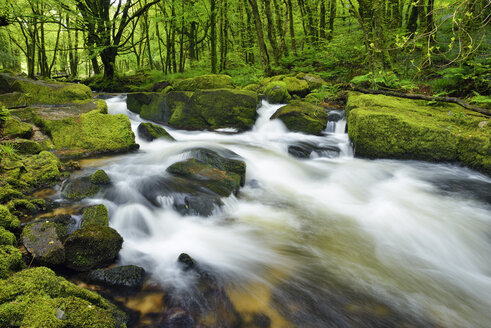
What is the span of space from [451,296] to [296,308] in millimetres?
1916

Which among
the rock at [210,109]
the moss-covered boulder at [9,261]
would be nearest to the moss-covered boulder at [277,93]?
the rock at [210,109]

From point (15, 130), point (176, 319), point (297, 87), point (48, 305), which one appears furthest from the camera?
point (297, 87)

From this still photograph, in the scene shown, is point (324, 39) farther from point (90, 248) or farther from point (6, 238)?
point (6, 238)

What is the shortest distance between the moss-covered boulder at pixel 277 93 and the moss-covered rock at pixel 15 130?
26.8 ft

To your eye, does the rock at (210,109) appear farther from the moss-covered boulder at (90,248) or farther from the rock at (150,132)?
the moss-covered boulder at (90,248)

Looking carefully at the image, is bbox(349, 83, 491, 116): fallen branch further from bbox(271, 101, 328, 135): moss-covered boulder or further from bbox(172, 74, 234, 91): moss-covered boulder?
bbox(172, 74, 234, 91): moss-covered boulder

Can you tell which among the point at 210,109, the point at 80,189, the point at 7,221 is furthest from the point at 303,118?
the point at 7,221

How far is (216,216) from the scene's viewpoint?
4.38 meters

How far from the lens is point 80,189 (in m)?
4.30

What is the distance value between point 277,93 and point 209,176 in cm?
700

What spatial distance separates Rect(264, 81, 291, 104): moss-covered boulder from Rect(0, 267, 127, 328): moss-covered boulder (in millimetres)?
9958

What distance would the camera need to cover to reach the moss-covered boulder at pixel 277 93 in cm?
1102

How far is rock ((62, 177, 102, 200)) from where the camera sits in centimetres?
415

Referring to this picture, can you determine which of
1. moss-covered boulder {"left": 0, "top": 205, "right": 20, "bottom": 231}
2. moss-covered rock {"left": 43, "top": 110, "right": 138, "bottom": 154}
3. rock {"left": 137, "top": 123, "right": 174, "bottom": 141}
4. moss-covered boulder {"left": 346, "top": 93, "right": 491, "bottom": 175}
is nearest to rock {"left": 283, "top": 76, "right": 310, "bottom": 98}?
moss-covered boulder {"left": 346, "top": 93, "right": 491, "bottom": 175}
